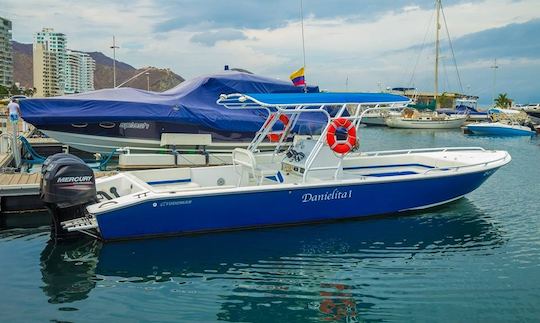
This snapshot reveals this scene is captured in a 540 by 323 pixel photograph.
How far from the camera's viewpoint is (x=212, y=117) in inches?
592

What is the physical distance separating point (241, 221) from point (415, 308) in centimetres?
412

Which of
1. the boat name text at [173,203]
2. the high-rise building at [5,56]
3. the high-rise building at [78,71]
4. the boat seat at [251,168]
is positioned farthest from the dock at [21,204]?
the high-rise building at [5,56]

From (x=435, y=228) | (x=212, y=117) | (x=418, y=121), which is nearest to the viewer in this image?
(x=435, y=228)

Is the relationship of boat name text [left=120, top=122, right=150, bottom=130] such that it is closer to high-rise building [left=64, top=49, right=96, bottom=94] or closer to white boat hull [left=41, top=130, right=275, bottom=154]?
white boat hull [left=41, top=130, right=275, bottom=154]

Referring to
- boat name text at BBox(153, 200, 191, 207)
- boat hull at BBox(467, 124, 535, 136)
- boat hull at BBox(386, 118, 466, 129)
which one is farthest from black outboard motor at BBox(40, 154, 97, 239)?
boat hull at BBox(386, 118, 466, 129)

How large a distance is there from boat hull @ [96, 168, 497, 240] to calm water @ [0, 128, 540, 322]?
0.24m

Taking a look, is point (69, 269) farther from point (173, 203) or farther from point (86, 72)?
point (86, 72)

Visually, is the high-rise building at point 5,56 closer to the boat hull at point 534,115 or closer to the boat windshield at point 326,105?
the boat hull at point 534,115

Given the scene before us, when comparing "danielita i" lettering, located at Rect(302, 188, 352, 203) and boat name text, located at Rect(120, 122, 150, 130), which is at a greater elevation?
boat name text, located at Rect(120, 122, 150, 130)

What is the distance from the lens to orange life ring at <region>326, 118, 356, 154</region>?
10.1 meters

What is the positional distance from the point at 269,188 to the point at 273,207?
1.64 ft

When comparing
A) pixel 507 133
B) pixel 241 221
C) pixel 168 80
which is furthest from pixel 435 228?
pixel 168 80

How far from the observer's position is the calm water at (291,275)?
21.4 ft

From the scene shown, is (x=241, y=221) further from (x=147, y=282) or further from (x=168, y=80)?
(x=168, y=80)
